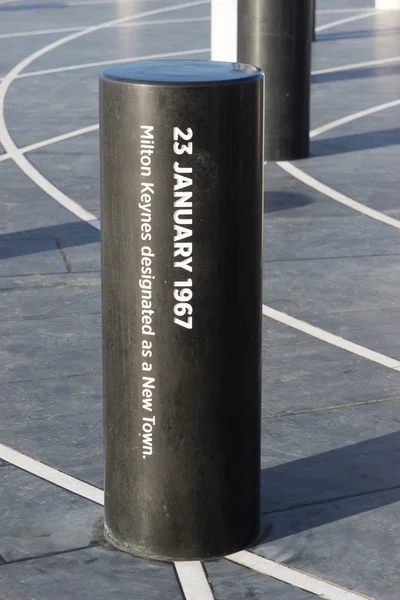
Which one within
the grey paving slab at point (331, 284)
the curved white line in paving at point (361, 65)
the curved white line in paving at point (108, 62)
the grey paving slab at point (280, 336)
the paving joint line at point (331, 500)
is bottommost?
the paving joint line at point (331, 500)

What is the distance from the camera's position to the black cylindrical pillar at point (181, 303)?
18.0 feet

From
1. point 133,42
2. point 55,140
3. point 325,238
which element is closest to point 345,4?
point 133,42

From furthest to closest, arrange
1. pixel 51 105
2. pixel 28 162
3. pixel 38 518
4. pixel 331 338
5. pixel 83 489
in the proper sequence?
pixel 51 105 → pixel 28 162 → pixel 331 338 → pixel 83 489 → pixel 38 518

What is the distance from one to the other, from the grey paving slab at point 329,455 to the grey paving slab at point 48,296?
8.62 ft

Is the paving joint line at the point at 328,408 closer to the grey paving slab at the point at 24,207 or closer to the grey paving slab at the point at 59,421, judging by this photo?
the grey paving slab at the point at 59,421

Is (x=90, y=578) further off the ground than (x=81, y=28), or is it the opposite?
(x=81, y=28)

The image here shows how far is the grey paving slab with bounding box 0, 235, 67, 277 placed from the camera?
35.5 ft

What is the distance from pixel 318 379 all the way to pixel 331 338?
87cm

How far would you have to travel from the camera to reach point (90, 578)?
19.2ft

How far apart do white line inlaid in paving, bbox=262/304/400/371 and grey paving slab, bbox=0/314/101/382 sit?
1.36 m

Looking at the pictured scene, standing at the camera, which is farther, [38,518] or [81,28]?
[81,28]

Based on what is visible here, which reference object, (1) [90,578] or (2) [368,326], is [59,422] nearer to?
(1) [90,578]

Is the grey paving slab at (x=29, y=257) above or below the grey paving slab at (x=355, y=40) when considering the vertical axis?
below

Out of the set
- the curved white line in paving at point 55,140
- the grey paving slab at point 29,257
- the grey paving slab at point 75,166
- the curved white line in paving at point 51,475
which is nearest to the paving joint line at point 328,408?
the curved white line in paving at point 51,475
